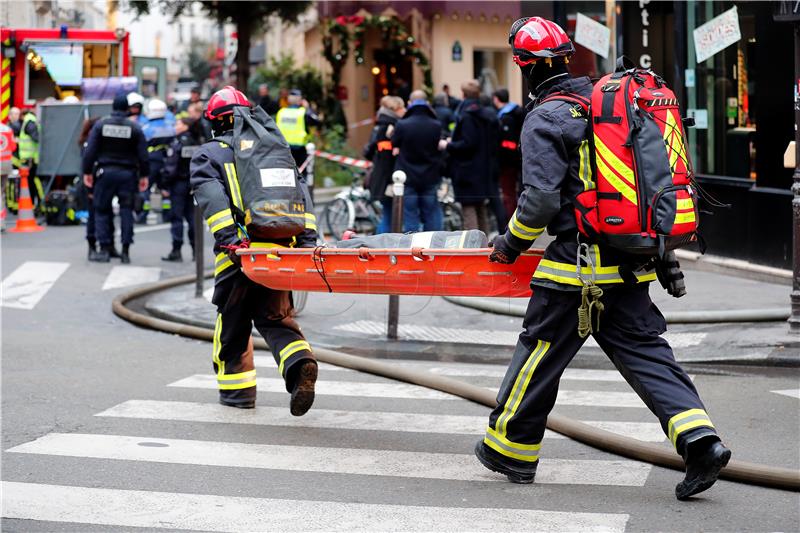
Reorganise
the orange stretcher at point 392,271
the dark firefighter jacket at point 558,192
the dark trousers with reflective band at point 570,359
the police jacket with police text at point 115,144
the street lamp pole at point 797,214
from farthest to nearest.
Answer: the police jacket with police text at point 115,144
the street lamp pole at point 797,214
the orange stretcher at point 392,271
the dark trousers with reflective band at point 570,359
the dark firefighter jacket at point 558,192

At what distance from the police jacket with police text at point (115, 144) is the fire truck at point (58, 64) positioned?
304 inches

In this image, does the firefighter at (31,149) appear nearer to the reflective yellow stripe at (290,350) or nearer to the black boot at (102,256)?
the black boot at (102,256)

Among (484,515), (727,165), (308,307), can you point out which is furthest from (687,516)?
(727,165)

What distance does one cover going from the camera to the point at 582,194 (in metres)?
5.50

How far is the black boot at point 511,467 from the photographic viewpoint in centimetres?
582

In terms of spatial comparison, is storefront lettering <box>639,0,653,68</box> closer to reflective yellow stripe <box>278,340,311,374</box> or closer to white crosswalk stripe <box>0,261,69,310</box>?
white crosswalk stripe <box>0,261,69,310</box>

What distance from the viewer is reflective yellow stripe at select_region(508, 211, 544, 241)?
5535 mm

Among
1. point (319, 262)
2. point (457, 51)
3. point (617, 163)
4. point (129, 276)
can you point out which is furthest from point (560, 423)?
point (457, 51)

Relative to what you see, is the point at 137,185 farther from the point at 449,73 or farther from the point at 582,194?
the point at 449,73

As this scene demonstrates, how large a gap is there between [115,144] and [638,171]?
1039 cm

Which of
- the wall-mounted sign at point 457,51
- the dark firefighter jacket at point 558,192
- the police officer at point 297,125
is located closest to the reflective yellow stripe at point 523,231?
the dark firefighter jacket at point 558,192

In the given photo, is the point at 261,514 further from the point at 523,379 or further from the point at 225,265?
the point at 225,265


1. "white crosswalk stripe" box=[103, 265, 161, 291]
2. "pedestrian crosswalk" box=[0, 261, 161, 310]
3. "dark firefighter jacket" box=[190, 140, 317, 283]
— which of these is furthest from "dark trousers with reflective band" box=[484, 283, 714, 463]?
"white crosswalk stripe" box=[103, 265, 161, 291]

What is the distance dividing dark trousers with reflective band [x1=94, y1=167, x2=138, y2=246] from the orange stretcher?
820cm
